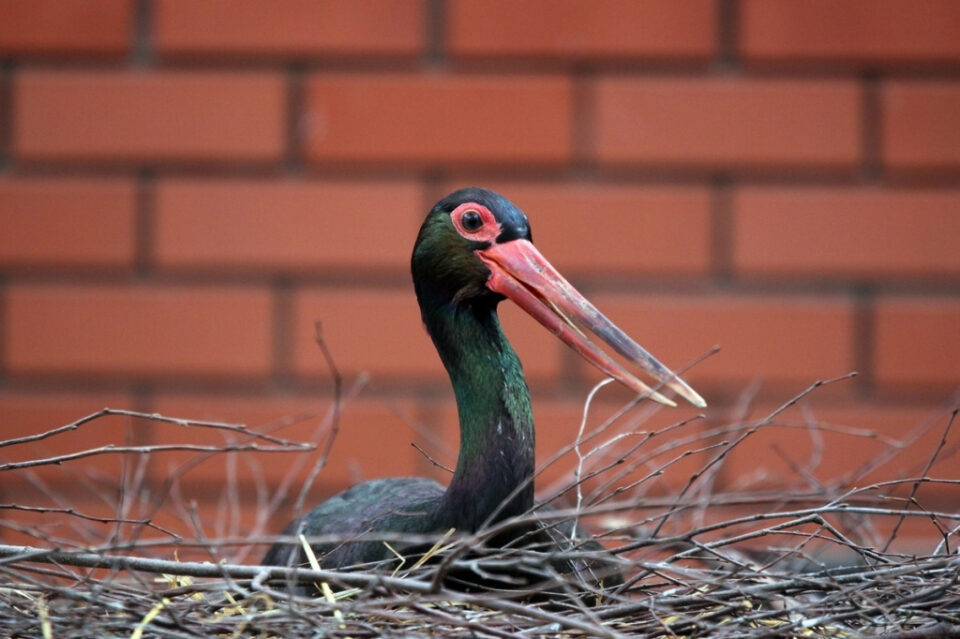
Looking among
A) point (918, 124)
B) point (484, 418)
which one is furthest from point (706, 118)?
point (484, 418)

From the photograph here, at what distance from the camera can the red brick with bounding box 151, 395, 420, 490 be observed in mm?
2744

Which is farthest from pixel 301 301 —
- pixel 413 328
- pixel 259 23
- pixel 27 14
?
pixel 27 14

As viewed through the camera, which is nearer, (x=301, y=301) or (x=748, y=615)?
(x=748, y=615)

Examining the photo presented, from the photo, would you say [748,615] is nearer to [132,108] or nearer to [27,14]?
[132,108]

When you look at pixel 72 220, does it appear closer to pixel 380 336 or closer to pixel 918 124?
pixel 380 336

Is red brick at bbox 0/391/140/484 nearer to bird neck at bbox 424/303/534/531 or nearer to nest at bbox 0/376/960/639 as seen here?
bird neck at bbox 424/303/534/531

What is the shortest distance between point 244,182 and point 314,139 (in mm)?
188

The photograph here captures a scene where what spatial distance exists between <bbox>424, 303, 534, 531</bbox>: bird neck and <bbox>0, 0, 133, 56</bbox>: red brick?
162 cm

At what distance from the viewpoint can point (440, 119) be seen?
2738 mm

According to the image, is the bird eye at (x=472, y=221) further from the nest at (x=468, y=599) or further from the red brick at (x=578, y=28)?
the red brick at (x=578, y=28)

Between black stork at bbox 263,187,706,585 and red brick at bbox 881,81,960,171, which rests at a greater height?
red brick at bbox 881,81,960,171

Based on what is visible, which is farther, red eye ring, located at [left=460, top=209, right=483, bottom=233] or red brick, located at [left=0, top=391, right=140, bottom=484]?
red brick, located at [left=0, top=391, right=140, bottom=484]

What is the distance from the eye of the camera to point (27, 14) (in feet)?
9.07

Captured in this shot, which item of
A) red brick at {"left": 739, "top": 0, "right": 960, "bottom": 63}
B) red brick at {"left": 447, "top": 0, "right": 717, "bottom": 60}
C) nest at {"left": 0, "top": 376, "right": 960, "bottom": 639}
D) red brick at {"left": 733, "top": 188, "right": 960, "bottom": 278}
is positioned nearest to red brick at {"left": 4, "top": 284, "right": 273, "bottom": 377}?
red brick at {"left": 447, "top": 0, "right": 717, "bottom": 60}
